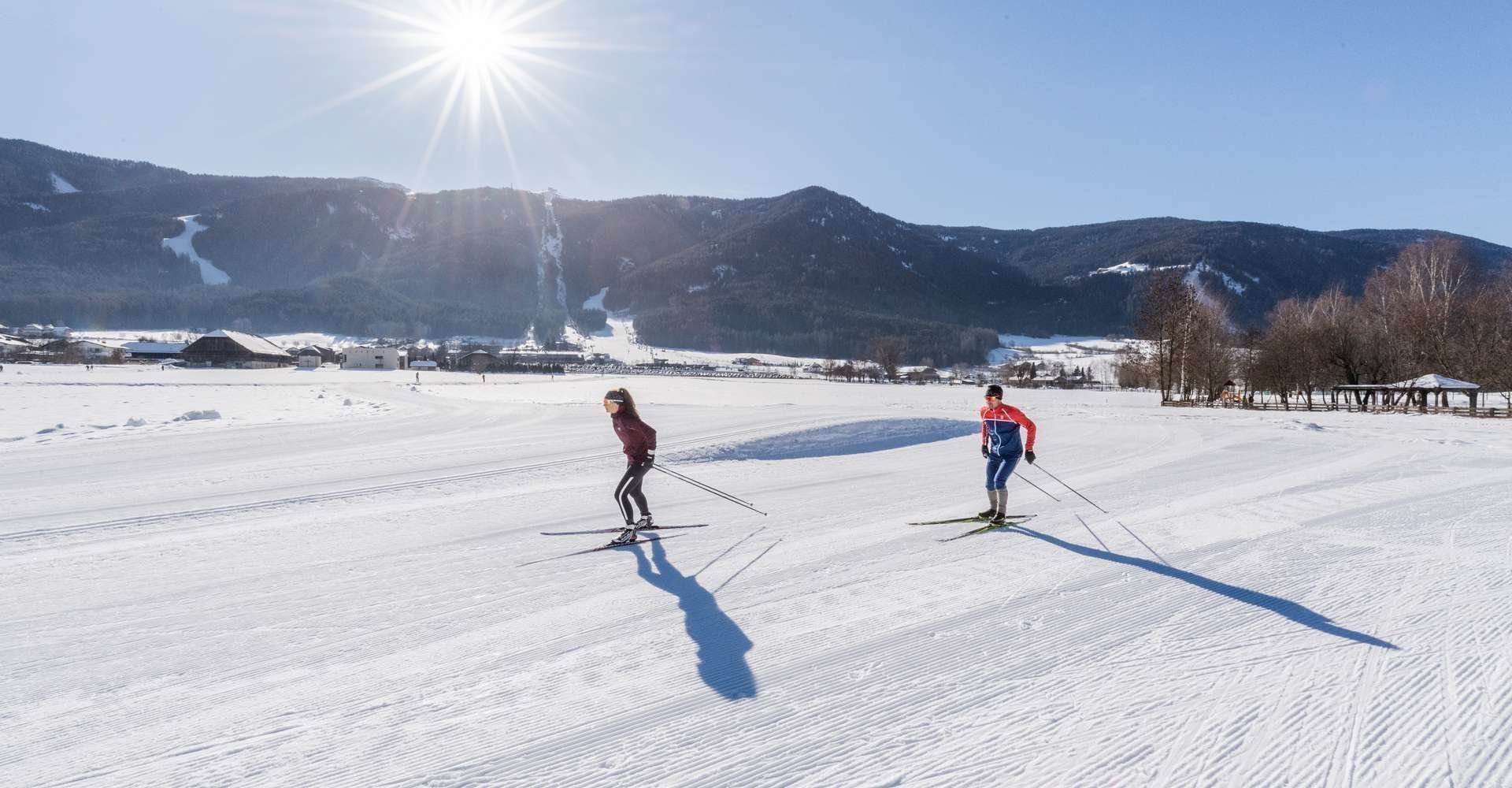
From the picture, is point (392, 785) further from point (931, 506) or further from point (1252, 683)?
point (931, 506)

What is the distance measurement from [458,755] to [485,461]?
10911 mm

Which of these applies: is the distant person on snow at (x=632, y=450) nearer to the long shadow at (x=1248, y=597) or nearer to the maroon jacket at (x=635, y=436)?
the maroon jacket at (x=635, y=436)

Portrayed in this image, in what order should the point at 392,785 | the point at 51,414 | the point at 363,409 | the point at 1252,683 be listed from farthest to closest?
the point at 363,409
the point at 51,414
the point at 1252,683
the point at 392,785

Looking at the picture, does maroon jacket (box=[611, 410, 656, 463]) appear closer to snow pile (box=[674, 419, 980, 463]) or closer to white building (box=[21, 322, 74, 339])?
snow pile (box=[674, 419, 980, 463])

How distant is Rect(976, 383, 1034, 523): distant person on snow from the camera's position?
805 cm

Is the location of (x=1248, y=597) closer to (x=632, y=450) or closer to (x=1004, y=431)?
(x=1004, y=431)

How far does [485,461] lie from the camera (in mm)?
13430

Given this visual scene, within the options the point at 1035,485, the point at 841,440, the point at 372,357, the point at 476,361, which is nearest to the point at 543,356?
the point at 476,361

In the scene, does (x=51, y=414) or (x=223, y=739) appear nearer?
(x=223, y=739)

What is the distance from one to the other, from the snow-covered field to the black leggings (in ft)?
1.54

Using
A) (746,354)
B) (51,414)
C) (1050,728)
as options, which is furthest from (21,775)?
(746,354)

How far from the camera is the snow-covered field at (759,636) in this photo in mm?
3234

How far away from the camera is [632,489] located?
771 cm

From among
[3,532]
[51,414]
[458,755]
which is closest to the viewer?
[458,755]
